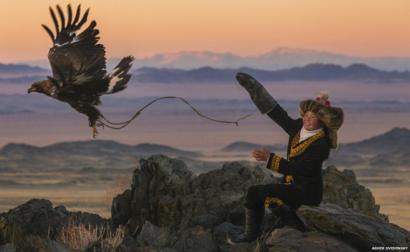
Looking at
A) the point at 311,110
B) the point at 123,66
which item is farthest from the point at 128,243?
the point at 311,110

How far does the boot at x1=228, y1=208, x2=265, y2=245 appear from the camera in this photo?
13.6 m

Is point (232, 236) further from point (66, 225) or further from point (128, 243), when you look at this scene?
point (66, 225)

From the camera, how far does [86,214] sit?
58.0 feet

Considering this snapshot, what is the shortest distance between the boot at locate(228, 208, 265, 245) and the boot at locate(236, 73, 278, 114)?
1.48 meters

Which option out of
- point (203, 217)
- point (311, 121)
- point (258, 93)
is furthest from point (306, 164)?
point (203, 217)

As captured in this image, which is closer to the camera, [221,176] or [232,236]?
[232,236]

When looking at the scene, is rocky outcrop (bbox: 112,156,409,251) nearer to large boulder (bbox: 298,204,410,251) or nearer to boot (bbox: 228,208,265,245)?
large boulder (bbox: 298,204,410,251)

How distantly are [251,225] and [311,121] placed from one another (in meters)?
1.74

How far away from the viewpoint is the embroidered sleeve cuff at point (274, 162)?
12.8m

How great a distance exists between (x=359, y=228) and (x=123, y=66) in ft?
16.7

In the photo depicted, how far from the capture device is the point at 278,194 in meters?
13.2

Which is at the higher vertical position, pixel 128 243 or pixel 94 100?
pixel 94 100

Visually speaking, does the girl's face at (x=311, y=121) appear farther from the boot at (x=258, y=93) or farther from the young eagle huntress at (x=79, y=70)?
the young eagle huntress at (x=79, y=70)

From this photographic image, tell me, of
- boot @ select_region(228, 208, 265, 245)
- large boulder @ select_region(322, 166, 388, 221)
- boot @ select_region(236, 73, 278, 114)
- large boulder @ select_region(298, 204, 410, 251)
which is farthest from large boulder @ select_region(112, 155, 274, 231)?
large boulder @ select_region(298, 204, 410, 251)
